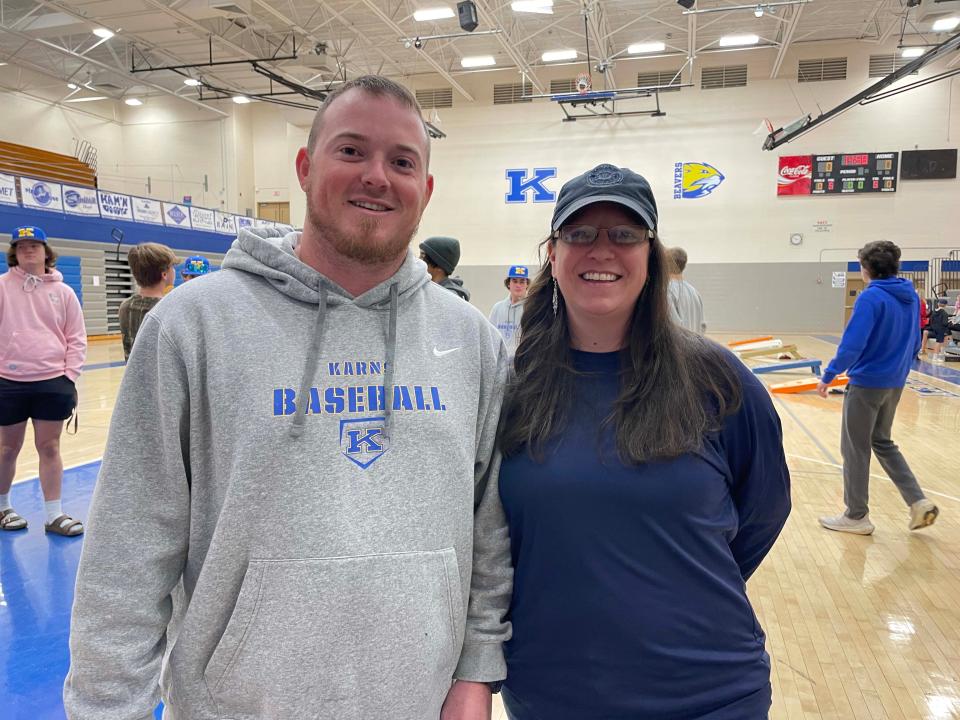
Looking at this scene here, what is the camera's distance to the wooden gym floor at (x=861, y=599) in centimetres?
248

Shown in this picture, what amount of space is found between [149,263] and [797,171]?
59.4ft

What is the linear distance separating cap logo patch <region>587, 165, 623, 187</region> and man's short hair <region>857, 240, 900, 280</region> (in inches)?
131

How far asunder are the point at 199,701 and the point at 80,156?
982 inches

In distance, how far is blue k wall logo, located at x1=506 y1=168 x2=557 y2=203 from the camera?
63.1ft

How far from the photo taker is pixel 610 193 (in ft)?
4.37

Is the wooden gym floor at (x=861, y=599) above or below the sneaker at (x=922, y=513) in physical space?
below

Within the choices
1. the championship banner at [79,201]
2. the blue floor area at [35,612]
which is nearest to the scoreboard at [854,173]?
the championship banner at [79,201]

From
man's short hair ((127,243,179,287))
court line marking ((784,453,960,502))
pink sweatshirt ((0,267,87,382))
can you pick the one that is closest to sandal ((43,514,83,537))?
pink sweatshirt ((0,267,87,382))

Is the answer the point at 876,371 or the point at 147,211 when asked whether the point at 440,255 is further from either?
the point at 147,211

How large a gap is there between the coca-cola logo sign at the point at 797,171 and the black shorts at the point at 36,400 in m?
18.4

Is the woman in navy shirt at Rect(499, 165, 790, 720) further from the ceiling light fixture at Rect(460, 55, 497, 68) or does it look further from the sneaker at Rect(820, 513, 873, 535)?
the ceiling light fixture at Rect(460, 55, 497, 68)

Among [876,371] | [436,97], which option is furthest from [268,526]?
[436,97]

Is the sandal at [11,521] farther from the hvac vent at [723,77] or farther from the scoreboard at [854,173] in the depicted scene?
the hvac vent at [723,77]

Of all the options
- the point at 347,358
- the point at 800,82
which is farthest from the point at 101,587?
the point at 800,82
